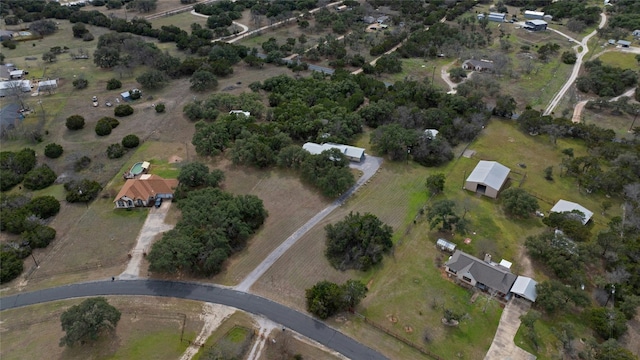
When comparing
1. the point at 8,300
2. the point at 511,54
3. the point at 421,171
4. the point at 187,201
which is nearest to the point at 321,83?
the point at 421,171

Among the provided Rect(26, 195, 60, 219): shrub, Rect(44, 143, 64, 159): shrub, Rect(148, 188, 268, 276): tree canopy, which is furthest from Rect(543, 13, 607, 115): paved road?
Rect(44, 143, 64, 159): shrub

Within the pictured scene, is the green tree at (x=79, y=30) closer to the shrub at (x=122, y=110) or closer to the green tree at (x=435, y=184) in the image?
the shrub at (x=122, y=110)

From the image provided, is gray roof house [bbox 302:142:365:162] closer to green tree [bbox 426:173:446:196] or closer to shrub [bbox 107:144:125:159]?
green tree [bbox 426:173:446:196]

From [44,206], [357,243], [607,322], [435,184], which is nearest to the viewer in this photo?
[607,322]

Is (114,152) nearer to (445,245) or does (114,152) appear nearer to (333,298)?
(333,298)

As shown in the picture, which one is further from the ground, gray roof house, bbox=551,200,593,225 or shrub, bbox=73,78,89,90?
shrub, bbox=73,78,89,90

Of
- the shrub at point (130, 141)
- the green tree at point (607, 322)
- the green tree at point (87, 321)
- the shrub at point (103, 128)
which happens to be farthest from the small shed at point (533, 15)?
the green tree at point (87, 321)

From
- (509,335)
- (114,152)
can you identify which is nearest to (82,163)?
(114,152)
